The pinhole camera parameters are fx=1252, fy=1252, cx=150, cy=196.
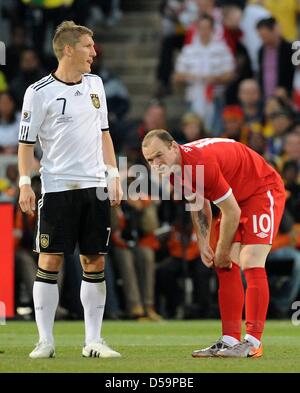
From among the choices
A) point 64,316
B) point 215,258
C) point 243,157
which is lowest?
point 64,316

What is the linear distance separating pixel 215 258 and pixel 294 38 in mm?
10863

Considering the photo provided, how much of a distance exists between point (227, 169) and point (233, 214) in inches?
17.6

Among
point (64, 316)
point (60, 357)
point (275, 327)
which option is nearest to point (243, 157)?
point (60, 357)

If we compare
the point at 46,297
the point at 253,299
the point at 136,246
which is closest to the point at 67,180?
the point at 46,297

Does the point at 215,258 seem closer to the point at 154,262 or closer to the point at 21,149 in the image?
the point at 21,149

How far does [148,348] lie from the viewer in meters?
10.6

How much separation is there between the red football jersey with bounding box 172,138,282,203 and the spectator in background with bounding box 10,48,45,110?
9.98 metres

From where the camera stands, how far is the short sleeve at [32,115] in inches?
373

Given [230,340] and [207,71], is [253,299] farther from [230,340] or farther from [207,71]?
[207,71]

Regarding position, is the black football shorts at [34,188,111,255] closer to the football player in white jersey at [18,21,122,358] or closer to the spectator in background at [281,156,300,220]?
the football player in white jersey at [18,21,122,358]

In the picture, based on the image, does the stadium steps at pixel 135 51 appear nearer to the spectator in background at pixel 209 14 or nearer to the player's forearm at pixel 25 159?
the spectator in background at pixel 209 14

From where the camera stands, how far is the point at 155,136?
923 centimetres

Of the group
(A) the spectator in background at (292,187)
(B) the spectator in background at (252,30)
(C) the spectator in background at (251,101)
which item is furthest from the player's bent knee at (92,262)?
(B) the spectator in background at (252,30)

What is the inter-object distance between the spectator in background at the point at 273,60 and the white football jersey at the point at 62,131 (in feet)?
30.7
